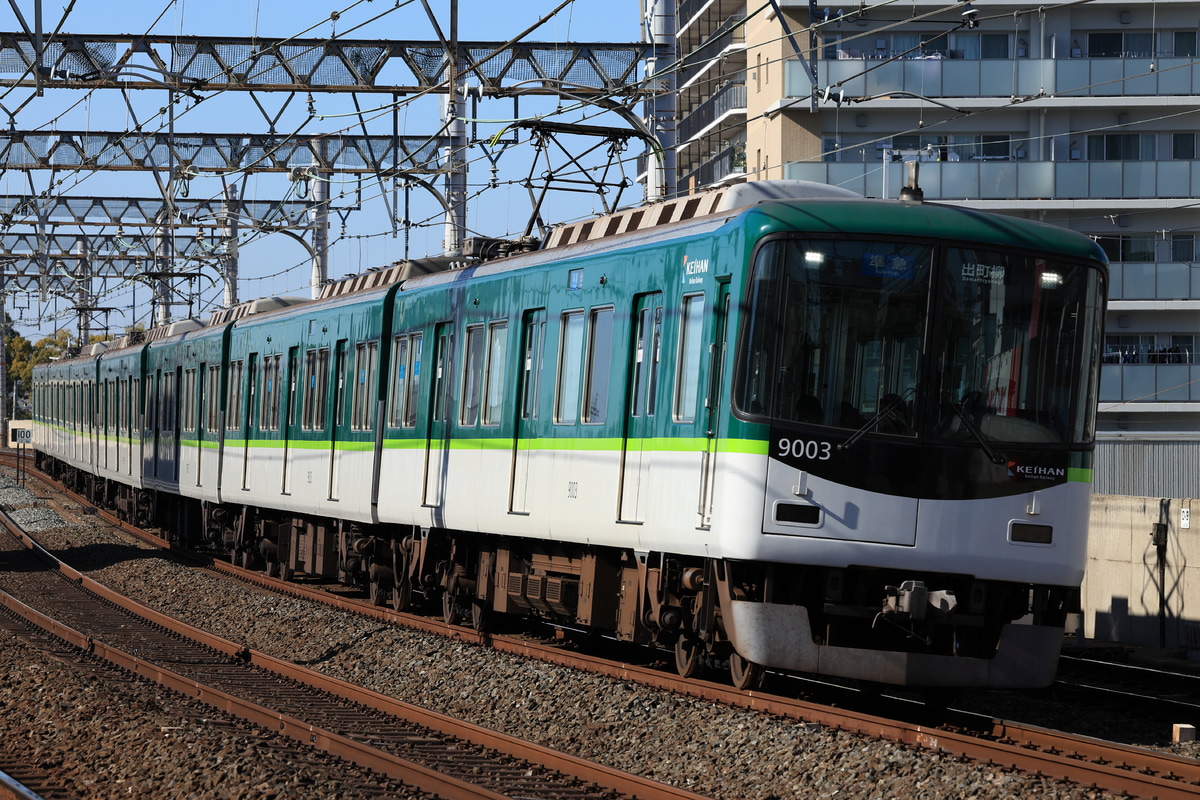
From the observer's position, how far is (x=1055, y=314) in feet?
33.3

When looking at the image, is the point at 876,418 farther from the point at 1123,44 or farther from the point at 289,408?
the point at 1123,44

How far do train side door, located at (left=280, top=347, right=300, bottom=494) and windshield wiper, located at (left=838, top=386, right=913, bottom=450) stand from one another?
11.3 meters

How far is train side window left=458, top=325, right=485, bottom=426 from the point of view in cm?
1415

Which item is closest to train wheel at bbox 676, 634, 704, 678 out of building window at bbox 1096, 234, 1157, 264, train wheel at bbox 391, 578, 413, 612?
train wheel at bbox 391, 578, 413, 612

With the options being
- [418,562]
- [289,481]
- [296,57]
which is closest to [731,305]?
[418,562]

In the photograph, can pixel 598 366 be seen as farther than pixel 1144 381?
No

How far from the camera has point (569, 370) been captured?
1239 cm

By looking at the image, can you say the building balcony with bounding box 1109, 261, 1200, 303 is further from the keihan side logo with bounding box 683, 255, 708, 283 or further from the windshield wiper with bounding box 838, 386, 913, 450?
the windshield wiper with bounding box 838, 386, 913, 450

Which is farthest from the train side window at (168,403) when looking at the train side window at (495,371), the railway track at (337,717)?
the train side window at (495,371)

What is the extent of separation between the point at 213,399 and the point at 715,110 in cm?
2711

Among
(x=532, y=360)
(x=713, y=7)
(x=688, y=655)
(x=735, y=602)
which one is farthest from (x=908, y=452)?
(x=713, y=7)

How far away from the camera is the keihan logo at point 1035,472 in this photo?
32.8ft

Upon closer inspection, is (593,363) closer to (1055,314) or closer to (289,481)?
(1055,314)

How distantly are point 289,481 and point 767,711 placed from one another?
1103 centimetres
